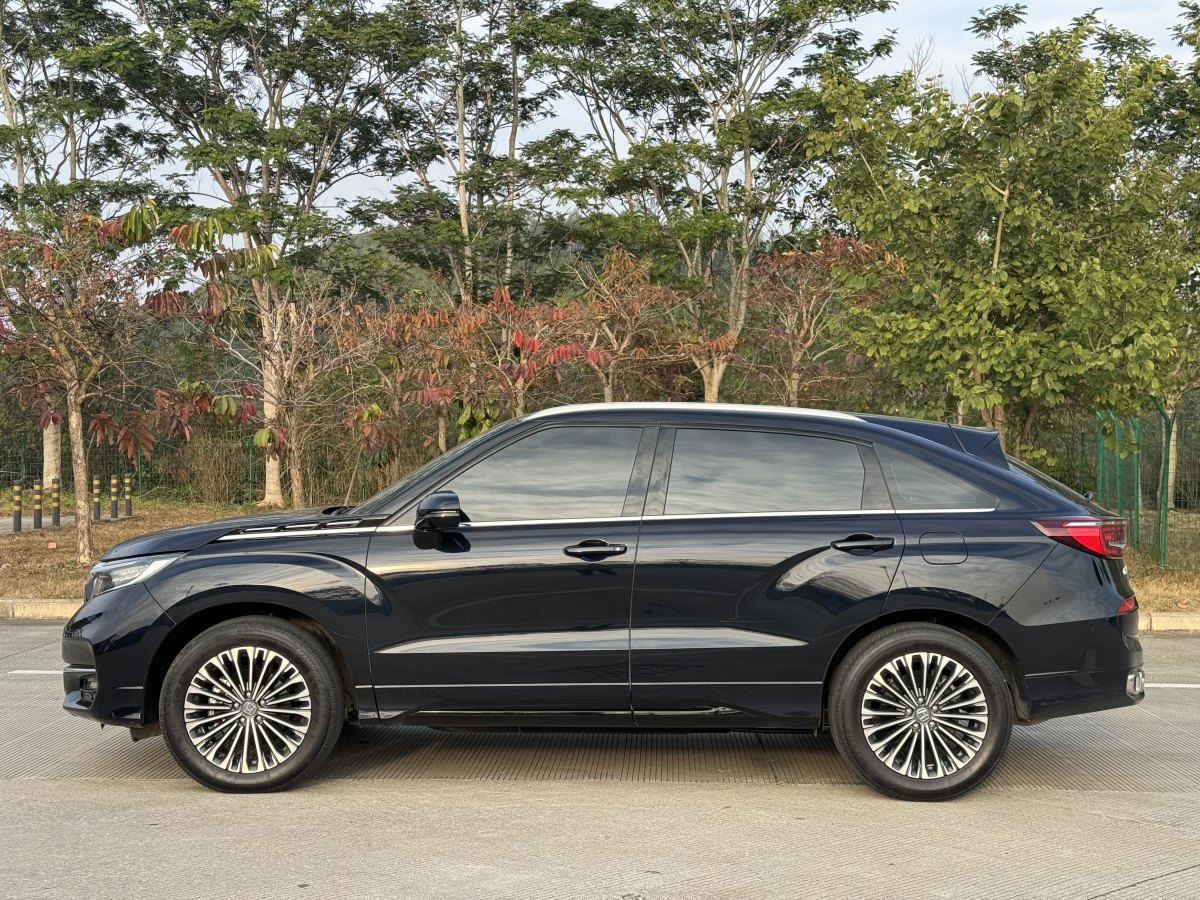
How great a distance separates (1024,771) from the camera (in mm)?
6211

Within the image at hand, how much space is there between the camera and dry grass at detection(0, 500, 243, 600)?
12.9 meters

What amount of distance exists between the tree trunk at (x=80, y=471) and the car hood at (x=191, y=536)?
331 inches

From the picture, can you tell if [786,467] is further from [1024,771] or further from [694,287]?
[694,287]

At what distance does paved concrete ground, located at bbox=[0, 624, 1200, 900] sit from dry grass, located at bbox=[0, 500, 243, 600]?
6.29 m

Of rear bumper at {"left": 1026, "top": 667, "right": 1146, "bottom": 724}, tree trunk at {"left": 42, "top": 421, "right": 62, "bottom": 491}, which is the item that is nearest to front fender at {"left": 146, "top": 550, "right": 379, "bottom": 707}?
rear bumper at {"left": 1026, "top": 667, "right": 1146, "bottom": 724}

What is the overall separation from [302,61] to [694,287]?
11496mm

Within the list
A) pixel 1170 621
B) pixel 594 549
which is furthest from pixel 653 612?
pixel 1170 621

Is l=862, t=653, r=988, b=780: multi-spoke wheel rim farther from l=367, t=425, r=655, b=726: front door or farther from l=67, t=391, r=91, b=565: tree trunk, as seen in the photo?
l=67, t=391, r=91, b=565: tree trunk

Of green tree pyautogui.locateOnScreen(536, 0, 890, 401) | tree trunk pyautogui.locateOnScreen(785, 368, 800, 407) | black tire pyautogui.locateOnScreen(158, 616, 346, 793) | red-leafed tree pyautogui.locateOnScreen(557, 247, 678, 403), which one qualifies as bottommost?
black tire pyautogui.locateOnScreen(158, 616, 346, 793)

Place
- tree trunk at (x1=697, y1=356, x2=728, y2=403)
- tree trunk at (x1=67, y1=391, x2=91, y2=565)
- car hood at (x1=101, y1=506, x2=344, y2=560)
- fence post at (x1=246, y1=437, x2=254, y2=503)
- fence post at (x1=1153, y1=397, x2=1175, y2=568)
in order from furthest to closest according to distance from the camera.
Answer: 1. fence post at (x1=246, y1=437, x2=254, y2=503)
2. tree trunk at (x1=697, y1=356, x2=728, y2=403)
3. fence post at (x1=1153, y1=397, x2=1175, y2=568)
4. tree trunk at (x1=67, y1=391, x2=91, y2=565)
5. car hood at (x1=101, y1=506, x2=344, y2=560)

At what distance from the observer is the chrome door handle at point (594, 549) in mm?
5625

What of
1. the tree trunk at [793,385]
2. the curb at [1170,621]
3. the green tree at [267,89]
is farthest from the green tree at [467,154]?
the curb at [1170,621]

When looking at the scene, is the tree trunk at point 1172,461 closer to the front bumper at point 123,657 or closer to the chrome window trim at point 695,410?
the chrome window trim at point 695,410

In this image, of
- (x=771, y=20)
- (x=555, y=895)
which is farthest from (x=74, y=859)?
(x=771, y=20)
